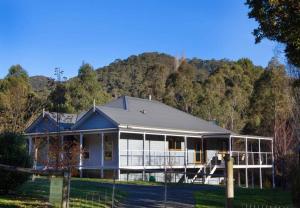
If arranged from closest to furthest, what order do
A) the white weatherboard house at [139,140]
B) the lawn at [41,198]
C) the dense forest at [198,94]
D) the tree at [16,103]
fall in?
the lawn at [41,198] < the white weatherboard house at [139,140] < the tree at [16,103] < the dense forest at [198,94]

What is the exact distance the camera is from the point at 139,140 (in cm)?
3803

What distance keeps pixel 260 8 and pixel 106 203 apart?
7.95m

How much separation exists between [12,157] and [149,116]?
23.3 m

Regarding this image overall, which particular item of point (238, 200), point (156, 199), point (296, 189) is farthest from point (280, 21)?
point (156, 199)

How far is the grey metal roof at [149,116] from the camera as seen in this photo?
3609cm

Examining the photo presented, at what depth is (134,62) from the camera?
378ft

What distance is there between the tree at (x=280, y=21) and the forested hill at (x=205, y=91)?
23.6m

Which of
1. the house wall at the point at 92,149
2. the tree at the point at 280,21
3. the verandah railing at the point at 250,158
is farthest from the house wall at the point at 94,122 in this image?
the tree at the point at 280,21

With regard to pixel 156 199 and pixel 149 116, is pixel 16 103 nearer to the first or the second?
pixel 149 116

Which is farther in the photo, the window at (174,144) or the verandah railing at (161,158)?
the window at (174,144)

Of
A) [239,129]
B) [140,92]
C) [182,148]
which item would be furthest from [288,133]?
[140,92]

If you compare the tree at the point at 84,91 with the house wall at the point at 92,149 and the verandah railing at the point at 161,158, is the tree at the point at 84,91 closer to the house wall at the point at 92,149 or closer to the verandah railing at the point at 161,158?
the house wall at the point at 92,149

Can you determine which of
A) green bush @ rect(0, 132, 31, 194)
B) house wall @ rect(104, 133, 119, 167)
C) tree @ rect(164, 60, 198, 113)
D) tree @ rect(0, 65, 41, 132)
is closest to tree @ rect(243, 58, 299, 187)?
tree @ rect(164, 60, 198, 113)

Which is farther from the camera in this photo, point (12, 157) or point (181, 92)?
point (181, 92)
